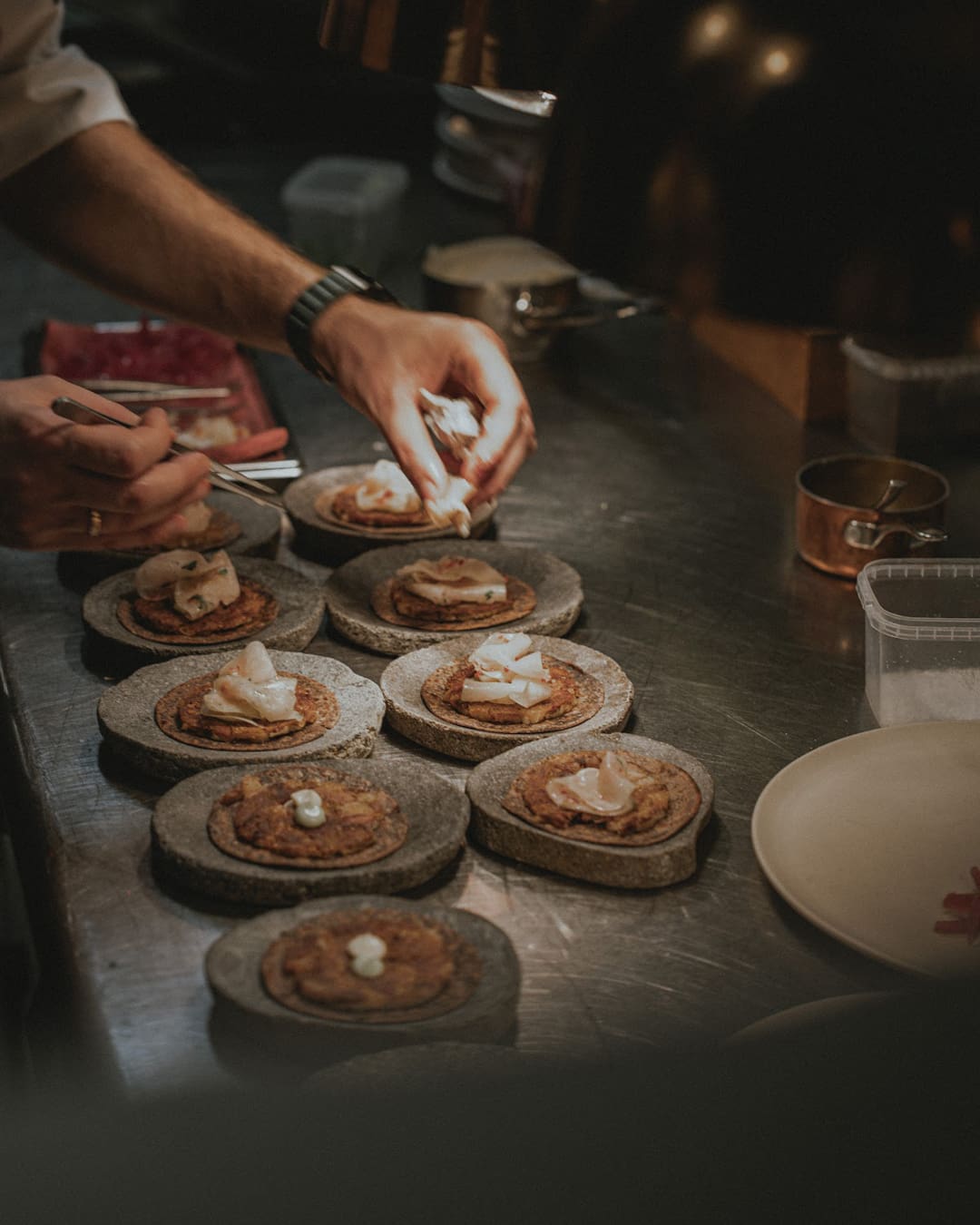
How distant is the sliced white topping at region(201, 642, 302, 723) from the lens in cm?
192

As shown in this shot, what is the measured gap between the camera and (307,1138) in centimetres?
67

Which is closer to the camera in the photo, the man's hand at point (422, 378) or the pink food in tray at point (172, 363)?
the man's hand at point (422, 378)

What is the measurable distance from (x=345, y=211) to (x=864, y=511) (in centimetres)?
210

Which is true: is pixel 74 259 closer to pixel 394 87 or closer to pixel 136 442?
pixel 136 442

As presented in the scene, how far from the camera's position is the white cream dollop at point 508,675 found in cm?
197

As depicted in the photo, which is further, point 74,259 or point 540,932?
point 74,259

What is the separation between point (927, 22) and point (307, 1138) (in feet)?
2.64

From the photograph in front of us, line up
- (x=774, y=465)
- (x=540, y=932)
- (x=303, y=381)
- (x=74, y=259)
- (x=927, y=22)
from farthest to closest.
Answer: (x=303, y=381) < (x=774, y=465) < (x=74, y=259) < (x=540, y=932) < (x=927, y=22)

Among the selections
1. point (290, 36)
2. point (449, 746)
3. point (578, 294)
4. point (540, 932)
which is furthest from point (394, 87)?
point (540, 932)

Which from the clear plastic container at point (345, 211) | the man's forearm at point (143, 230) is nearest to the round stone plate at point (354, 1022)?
the man's forearm at point (143, 230)

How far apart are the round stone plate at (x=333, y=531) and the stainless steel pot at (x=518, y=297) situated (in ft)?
2.70

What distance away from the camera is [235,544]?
255 centimetres

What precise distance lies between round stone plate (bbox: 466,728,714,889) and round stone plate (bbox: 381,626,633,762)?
9 centimetres

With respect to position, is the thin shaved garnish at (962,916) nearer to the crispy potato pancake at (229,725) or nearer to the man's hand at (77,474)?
Answer: the crispy potato pancake at (229,725)
